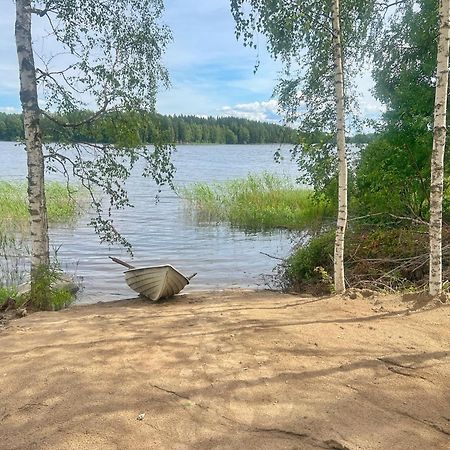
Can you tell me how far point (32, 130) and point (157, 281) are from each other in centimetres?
323

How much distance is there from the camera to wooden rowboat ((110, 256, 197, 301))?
874 centimetres

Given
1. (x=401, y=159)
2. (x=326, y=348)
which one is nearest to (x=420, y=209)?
(x=401, y=159)

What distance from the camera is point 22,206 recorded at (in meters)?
19.2

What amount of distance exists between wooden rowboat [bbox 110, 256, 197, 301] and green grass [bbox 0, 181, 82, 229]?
8.83 metres

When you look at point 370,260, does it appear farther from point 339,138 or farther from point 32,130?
point 32,130

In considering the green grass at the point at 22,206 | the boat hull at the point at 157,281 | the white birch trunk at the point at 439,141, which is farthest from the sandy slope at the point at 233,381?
the green grass at the point at 22,206

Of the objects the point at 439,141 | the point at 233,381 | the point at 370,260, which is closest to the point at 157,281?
the point at 370,260

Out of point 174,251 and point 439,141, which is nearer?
point 439,141

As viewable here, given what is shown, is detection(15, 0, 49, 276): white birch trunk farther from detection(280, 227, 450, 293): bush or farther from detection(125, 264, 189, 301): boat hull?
detection(280, 227, 450, 293): bush

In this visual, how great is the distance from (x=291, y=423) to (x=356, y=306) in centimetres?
336

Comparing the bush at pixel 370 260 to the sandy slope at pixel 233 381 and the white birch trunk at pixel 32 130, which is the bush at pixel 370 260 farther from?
the white birch trunk at pixel 32 130

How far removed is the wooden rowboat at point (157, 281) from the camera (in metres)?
8.74

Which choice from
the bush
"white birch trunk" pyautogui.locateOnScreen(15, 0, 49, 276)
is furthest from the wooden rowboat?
the bush

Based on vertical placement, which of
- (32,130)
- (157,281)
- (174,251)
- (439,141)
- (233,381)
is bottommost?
(174,251)
